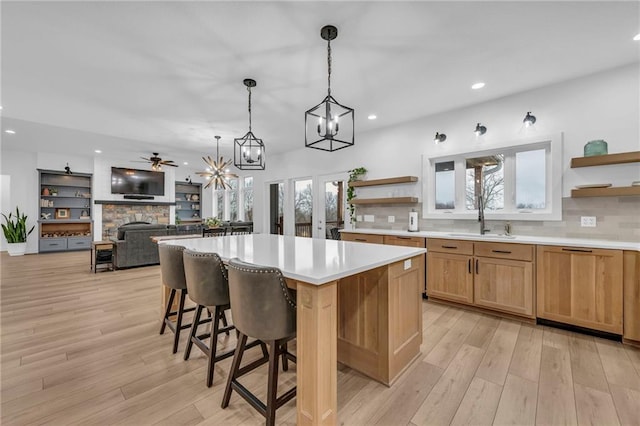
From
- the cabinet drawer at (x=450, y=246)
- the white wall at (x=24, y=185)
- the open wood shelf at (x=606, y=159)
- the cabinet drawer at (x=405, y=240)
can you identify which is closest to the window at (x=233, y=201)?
the white wall at (x=24, y=185)

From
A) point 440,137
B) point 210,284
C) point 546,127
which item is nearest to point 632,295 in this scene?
point 546,127

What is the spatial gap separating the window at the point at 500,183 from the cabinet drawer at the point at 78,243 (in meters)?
9.68

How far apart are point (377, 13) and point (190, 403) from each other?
10.2 ft

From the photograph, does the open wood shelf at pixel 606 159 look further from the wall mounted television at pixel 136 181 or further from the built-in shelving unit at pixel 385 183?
the wall mounted television at pixel 136 181

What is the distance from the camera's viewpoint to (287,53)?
262cm

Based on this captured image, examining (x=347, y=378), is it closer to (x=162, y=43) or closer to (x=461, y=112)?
(x=162, y=43)

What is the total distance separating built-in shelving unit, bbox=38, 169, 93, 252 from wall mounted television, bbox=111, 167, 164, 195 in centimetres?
87

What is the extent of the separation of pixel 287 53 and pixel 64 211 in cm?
938

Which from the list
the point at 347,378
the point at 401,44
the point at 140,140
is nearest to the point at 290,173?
the point at 140,140

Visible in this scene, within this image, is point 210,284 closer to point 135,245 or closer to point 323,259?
point 323,259

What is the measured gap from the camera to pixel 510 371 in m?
2.05

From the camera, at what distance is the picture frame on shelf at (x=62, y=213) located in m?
8.00

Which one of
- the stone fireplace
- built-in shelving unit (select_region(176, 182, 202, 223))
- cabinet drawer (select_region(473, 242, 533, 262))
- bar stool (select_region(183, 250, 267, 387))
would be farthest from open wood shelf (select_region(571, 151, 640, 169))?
built-in shelving unit (select_region(176, 182, 202, 223))

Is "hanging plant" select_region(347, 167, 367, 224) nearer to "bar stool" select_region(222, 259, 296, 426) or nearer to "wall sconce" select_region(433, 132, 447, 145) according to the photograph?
"wall sconce" select_region(433, 132, 447, 145)
